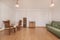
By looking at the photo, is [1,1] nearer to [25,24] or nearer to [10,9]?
[10,9]

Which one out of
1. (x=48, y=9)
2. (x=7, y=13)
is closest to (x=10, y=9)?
(x=7, y=13)

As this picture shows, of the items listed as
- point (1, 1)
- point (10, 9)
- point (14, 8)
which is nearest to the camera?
point (1, 1)

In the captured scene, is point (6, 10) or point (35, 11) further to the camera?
point (35, 11)

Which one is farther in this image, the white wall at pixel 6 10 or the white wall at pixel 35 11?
the white wall at pixel 35 11

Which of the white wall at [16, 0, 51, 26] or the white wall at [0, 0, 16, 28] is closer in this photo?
the white wall at [0, 0, 16, 28]

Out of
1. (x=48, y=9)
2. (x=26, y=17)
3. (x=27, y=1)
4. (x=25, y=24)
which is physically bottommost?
(x=25, y=24)

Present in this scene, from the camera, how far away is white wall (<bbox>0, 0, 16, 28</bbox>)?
1120 centimetres

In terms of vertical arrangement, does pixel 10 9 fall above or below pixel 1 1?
below

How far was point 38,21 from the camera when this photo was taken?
44.9 feet

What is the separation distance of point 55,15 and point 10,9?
5.48m

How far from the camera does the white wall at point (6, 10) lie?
36.7 ft

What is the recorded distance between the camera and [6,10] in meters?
11.6

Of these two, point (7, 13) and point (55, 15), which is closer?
point (7, 13)

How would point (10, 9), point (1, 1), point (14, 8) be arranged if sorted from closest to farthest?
point (1, 1) < point (10, 9) < point (14, 8)
